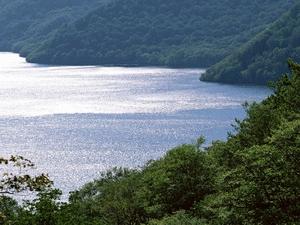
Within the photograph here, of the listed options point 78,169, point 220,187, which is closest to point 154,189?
point 220,187

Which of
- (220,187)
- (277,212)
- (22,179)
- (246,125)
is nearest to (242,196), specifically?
(277,212)

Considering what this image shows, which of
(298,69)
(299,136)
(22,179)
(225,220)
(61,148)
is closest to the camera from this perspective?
(22,179)

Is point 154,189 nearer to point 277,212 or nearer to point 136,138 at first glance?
point 277,212

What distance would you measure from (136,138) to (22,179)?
175378 millimetres

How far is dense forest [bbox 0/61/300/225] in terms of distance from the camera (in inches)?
1539

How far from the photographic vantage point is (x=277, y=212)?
3972 cm

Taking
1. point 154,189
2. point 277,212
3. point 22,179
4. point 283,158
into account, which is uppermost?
point 22,179

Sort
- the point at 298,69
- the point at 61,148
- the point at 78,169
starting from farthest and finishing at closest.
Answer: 1. the point at 61,148
2. the point at 78,169
3. the point at 298,69

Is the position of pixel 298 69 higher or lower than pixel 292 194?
higher

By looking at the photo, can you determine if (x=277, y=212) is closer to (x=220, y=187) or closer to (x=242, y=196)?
(x=242, y=196)

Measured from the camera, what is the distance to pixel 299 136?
38.5 m

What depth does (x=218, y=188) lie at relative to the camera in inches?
2221

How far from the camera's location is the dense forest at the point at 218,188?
128 feet

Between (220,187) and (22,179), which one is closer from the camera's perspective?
(22,179)
